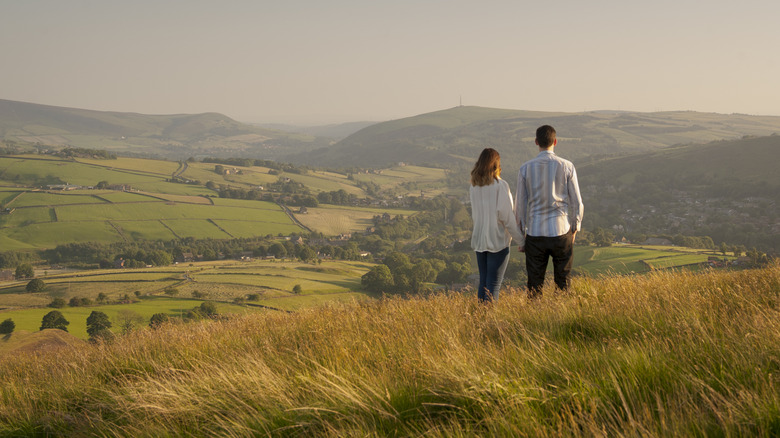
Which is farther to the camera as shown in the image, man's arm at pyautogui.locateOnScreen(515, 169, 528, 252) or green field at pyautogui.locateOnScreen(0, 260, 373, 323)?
green field at pyautogui.locateOnScreen(0, 260, 373, 323)

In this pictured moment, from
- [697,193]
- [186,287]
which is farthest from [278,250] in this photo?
[697,193]

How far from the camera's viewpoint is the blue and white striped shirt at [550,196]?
668cm

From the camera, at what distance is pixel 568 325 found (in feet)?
16.0

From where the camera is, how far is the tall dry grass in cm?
281

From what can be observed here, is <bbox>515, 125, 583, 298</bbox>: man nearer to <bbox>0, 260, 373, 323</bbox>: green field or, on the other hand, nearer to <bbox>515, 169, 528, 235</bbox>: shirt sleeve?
<bbox>515, 169, 528, 235</bbox>: shirt sleeve

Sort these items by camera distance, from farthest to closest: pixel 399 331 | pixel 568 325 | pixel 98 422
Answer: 1. pixel 399 331
2. pixel 568 325
3. pixel 98 422

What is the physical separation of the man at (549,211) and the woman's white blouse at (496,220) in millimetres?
186

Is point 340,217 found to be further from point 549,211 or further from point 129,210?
point 549,211

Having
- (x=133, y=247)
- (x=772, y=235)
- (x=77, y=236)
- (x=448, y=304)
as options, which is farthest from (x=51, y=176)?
(x=772, y=235)

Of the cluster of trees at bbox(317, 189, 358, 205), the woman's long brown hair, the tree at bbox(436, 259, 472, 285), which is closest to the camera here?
the woman's long brown hair

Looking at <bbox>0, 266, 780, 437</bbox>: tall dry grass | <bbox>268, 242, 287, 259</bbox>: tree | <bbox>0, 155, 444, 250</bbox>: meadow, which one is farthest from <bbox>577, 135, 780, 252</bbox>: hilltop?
<bbox>0, 266, 780, 437</bbox>: tall dry grass

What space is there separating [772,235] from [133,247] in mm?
112135

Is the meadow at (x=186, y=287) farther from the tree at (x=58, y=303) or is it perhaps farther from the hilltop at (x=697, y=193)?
the hilltop at (x=697, y=193)

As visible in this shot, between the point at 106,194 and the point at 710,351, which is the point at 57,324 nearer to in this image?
the point at 710,351
